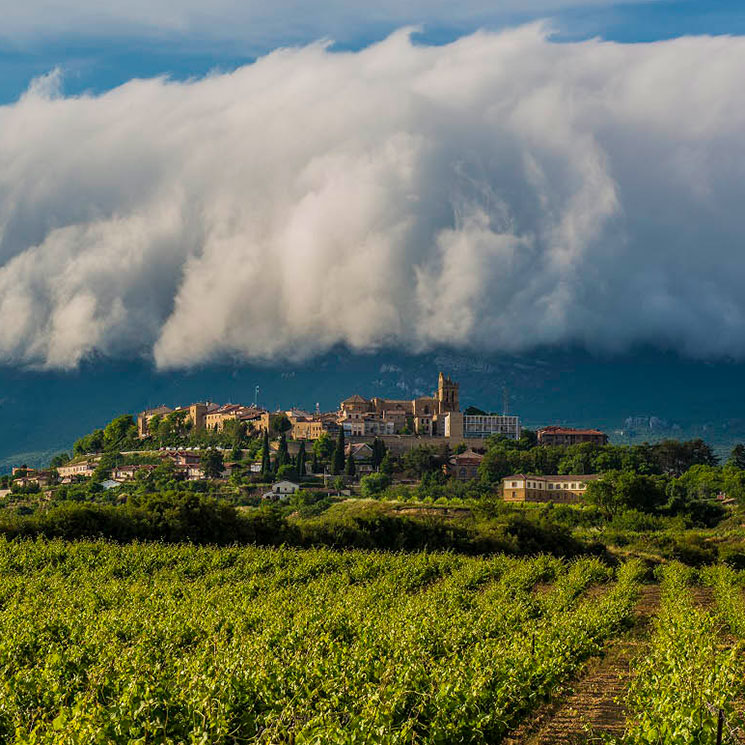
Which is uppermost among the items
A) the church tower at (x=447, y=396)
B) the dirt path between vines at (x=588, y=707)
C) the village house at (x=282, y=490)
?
the church tower at (x=447, y=396)

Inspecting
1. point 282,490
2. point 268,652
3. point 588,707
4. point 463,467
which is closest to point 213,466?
point 282,490

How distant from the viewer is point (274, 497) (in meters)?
106

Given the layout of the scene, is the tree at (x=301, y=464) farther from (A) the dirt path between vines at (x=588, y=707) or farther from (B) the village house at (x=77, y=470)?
(A) the dirt path between vines at (x=588, y=707)

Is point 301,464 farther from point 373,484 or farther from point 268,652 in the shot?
point 268,652

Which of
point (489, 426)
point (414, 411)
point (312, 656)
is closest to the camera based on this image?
point (312, 656)

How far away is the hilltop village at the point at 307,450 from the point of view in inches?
4550

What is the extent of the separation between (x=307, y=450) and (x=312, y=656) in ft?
400

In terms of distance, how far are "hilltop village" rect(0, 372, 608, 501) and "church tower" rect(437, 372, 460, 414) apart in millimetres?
199

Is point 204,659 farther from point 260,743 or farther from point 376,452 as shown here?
point 376,452

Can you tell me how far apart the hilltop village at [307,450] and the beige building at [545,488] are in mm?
121

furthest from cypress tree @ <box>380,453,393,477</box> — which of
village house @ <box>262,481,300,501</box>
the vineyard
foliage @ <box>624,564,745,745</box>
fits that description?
foliage @ <box>624,564,745,745</box>

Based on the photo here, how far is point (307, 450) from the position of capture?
449 ft

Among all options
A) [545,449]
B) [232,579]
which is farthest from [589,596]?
[545,449]

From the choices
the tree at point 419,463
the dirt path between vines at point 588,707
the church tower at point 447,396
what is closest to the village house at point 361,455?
the tree at point 419,463
